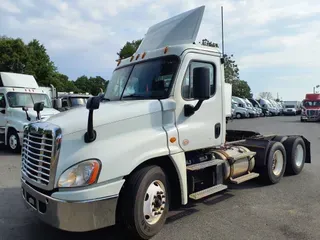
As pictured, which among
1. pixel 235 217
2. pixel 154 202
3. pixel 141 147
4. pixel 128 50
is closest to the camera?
pixel 141 147

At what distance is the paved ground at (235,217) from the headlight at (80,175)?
46.0 inches

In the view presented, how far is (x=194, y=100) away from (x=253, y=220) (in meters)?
2.03

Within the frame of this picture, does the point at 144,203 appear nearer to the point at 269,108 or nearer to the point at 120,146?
the point at 120,146

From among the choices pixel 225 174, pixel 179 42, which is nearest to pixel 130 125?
pixel 179 42

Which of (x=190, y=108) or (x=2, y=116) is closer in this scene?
(x=190, y=108)

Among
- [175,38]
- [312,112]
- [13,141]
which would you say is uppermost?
[175,38]

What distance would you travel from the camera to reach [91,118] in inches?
142

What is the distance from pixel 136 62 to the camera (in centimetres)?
523

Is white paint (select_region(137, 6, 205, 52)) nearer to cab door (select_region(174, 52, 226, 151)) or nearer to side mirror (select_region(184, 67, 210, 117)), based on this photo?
cab door (select_region(174, 52, 226, 151))

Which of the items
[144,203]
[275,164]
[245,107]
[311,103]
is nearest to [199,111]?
[144,203]

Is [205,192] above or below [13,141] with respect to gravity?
below

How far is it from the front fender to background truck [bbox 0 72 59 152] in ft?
25.1

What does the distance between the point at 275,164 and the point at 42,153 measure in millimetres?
5235

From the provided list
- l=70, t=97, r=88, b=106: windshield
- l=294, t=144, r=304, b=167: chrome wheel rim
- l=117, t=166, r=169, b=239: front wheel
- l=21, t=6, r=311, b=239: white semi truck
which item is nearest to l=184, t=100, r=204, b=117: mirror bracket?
l=21, t=6, r=311, b=239: white semi truck
